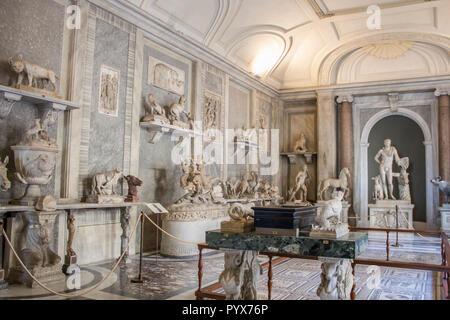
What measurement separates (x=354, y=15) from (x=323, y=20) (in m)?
0.90

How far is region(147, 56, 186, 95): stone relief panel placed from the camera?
9156mm

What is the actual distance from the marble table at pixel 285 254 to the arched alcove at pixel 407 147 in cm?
1167

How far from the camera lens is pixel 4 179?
557cm

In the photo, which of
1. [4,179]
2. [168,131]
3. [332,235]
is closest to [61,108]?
[4,179]

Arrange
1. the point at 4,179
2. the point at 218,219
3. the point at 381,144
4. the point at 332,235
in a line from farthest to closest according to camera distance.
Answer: the point at 381,144 < the point at 218,219 < the point at 4,179 < the point at 332,235

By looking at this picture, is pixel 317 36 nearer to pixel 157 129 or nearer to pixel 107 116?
pixel 157 129

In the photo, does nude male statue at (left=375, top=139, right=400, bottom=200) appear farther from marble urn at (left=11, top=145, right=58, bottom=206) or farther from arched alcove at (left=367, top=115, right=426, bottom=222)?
marble urn at (left=11, top=145, right=58, bottom=206)

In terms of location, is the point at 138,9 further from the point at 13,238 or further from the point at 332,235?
the point at 332,235

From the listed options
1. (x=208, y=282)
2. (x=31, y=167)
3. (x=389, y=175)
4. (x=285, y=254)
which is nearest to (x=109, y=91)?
(x=31, y=167)

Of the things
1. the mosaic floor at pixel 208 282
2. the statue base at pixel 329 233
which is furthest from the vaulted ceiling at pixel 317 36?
the statue base at pixel 329 233

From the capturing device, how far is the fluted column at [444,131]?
43.8 ft

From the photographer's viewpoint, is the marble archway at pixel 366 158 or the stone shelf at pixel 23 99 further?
the marble archway at pixel 366 158

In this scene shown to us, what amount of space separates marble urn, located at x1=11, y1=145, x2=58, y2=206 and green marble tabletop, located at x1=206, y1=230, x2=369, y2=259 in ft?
10.2

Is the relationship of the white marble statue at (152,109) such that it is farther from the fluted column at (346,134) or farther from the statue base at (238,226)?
the fluted column at (346,134)
